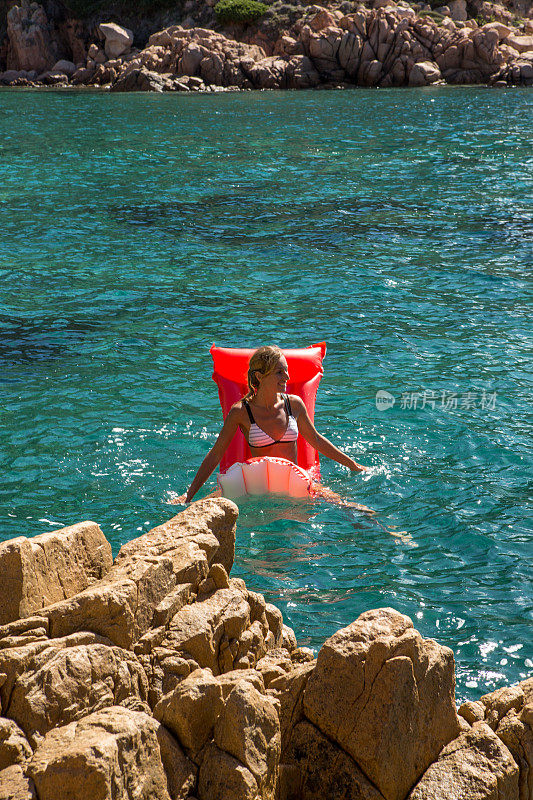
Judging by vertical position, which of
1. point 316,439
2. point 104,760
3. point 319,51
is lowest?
point 316,439

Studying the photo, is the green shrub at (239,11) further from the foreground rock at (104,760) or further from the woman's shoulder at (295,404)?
the foreground rock at (104,760)

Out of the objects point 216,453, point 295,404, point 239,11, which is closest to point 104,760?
point 216,453

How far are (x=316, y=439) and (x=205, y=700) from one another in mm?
3573

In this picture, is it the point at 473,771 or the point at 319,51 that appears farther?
the point at 319,51

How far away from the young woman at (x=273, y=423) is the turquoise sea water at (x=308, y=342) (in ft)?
1.48

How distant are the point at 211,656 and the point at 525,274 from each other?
982 cm

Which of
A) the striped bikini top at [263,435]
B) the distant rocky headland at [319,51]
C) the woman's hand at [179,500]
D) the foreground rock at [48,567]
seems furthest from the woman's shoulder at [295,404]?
the distant rocky headland at [319,51]

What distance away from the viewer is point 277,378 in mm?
5984

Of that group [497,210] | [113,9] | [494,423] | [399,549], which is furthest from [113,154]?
[113,9]

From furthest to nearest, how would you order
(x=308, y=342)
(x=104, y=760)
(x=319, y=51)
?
(x=319, y=51), (x=308, y=342), (x=104, y=760)

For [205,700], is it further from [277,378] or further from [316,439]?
[316,439]

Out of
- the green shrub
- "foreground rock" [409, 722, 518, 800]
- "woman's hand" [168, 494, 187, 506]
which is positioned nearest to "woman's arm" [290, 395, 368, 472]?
"woman's hand" [168, 494, 187, 506]

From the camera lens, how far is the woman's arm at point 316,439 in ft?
20.3

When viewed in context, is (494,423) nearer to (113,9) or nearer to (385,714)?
(385,714)
